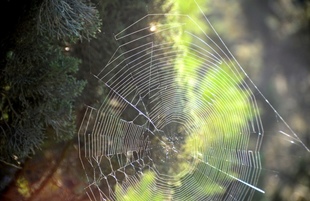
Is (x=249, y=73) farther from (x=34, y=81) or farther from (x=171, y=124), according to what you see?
(x=34, y=81)

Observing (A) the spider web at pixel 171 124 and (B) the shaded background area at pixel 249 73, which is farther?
(B) the shaded background area at pixel 249 73

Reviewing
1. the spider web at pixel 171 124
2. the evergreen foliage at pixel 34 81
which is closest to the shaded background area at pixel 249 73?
the spider web at pixel 171 124

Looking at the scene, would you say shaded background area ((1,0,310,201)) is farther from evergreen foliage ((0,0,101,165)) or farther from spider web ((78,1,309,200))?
evergreen foliage ((0,0,101,165))

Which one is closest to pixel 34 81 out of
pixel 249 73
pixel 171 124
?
pixel 171 124

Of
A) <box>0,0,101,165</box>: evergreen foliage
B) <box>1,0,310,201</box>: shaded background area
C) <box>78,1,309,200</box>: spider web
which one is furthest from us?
<box>1,0,310,201</box>: shaded background area

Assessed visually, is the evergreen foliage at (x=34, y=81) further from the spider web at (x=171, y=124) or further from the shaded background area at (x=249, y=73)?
the shaded background area at (x=249, y=73)

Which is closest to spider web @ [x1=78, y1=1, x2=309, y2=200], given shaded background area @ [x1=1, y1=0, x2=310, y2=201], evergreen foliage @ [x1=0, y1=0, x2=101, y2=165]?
shaded background area @ [x1=1, y1=0, x2=310, y2=201]
